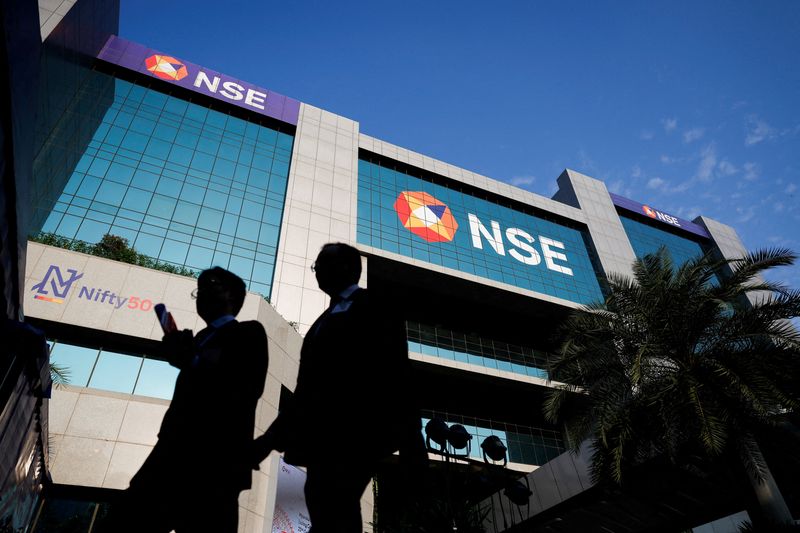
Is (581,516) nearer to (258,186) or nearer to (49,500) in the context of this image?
(49,500)

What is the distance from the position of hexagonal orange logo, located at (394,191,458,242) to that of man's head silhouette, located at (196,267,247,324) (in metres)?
24.7

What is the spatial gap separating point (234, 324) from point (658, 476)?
14992 millimetres

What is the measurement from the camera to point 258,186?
24.4m

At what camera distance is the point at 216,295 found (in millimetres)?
2613

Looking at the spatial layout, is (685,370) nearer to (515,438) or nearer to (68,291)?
(515,438)

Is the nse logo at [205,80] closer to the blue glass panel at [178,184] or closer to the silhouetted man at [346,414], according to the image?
the blue glass panel at [178,184]

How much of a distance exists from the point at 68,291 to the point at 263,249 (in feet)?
27.4

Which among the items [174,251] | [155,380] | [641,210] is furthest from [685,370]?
[641,210]

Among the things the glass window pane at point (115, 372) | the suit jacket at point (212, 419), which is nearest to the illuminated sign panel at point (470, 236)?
the glass window pane at point (115, 372)

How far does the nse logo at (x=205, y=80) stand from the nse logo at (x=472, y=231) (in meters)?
10.1

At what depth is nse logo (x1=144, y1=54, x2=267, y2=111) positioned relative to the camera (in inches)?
1043

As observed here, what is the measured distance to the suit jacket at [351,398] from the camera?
2006 mm

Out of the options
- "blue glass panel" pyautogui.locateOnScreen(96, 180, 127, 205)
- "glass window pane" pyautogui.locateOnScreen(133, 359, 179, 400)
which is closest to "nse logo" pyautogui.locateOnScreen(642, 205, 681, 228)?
"blue glass panel" pyautogui.locateOnScreen(96, 180, 127, 205)

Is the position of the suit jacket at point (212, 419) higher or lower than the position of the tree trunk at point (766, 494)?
lower
